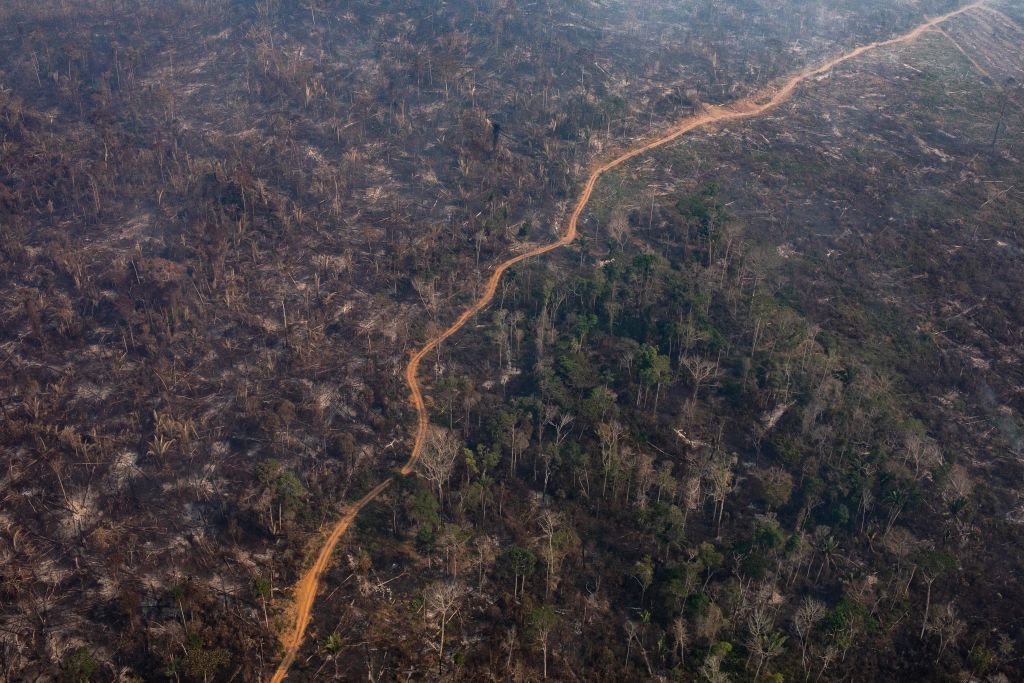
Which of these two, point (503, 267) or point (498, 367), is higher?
point (503, 267)

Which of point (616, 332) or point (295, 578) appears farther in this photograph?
point (616, 332)

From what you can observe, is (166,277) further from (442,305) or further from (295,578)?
(295,578)

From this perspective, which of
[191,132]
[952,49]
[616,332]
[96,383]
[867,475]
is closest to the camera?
[867,475]

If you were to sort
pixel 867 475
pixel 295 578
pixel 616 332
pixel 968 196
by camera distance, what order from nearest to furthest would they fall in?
pixel 295 578 < pixel 867 475 < pixel 616 332 < pixel 968 196

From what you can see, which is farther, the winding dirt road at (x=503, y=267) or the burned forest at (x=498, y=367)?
the winding dirt road at (x=503, y=267)

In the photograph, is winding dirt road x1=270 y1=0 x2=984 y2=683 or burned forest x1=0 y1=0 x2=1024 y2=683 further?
winding dirt road x1=270 y1=0 x2=984 y2=683

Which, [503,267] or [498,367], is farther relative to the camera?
[503,267]

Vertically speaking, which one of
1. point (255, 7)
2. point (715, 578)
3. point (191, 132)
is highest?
point (255, 7)

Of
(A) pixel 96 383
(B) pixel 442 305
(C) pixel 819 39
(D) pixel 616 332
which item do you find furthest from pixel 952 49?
(A) pixel 96 383
